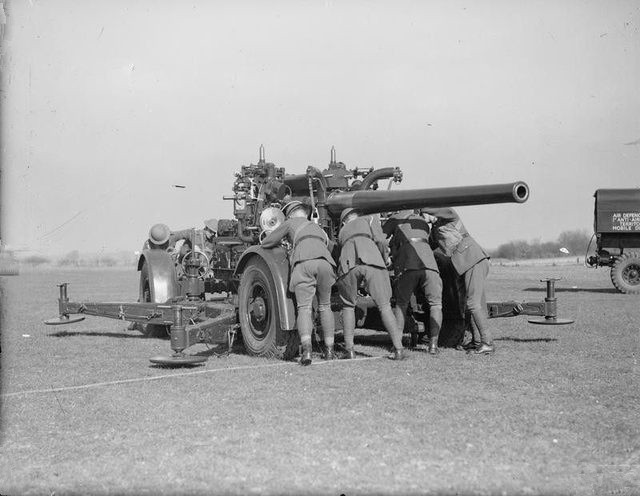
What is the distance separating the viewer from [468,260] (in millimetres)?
8992

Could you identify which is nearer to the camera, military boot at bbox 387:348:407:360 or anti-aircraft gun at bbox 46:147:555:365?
anti-aircraft gun at bbox 46:147:555:365

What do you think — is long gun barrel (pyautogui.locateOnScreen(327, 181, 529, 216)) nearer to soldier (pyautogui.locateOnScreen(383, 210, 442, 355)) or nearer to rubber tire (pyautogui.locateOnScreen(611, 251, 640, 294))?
soldier (pyautogui.locateOnScreen(383, 210, 442, 355))

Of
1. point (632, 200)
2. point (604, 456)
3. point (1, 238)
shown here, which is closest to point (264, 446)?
point (604, 456)

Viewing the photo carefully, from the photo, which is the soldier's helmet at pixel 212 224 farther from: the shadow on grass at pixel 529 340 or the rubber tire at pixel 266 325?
the shadow on grass at pixel 529 340

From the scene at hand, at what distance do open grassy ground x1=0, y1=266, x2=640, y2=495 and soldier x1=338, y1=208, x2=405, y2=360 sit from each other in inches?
→ 13.8

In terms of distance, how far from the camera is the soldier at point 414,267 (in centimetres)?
885

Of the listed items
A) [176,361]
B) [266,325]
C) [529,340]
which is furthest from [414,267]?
[176,361]

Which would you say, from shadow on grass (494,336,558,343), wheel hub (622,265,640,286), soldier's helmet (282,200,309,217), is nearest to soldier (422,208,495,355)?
shadow on grass (494,336,558,343)

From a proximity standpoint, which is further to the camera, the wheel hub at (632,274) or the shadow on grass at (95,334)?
the wheel hub at (632,274)

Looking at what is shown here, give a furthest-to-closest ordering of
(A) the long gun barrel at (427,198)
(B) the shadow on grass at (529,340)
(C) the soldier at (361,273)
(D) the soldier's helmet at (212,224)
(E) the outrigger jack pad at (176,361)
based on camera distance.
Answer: (D) the soldier's helmet at (212,224), (B) the shadow on grass at (529,340), (C) the soldier at (361,273), (E) the outrigger jack pad at (176,361), (A) the long gun barrel at (427,198)

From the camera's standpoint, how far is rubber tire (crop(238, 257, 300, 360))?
27.9 feet

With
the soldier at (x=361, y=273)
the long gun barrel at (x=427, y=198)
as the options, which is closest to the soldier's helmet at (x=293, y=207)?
the long gun barrel at (x=427, y=198)

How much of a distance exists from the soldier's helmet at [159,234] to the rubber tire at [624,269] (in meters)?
15.3

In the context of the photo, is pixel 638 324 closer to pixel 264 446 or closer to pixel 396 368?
pixel 396 368
